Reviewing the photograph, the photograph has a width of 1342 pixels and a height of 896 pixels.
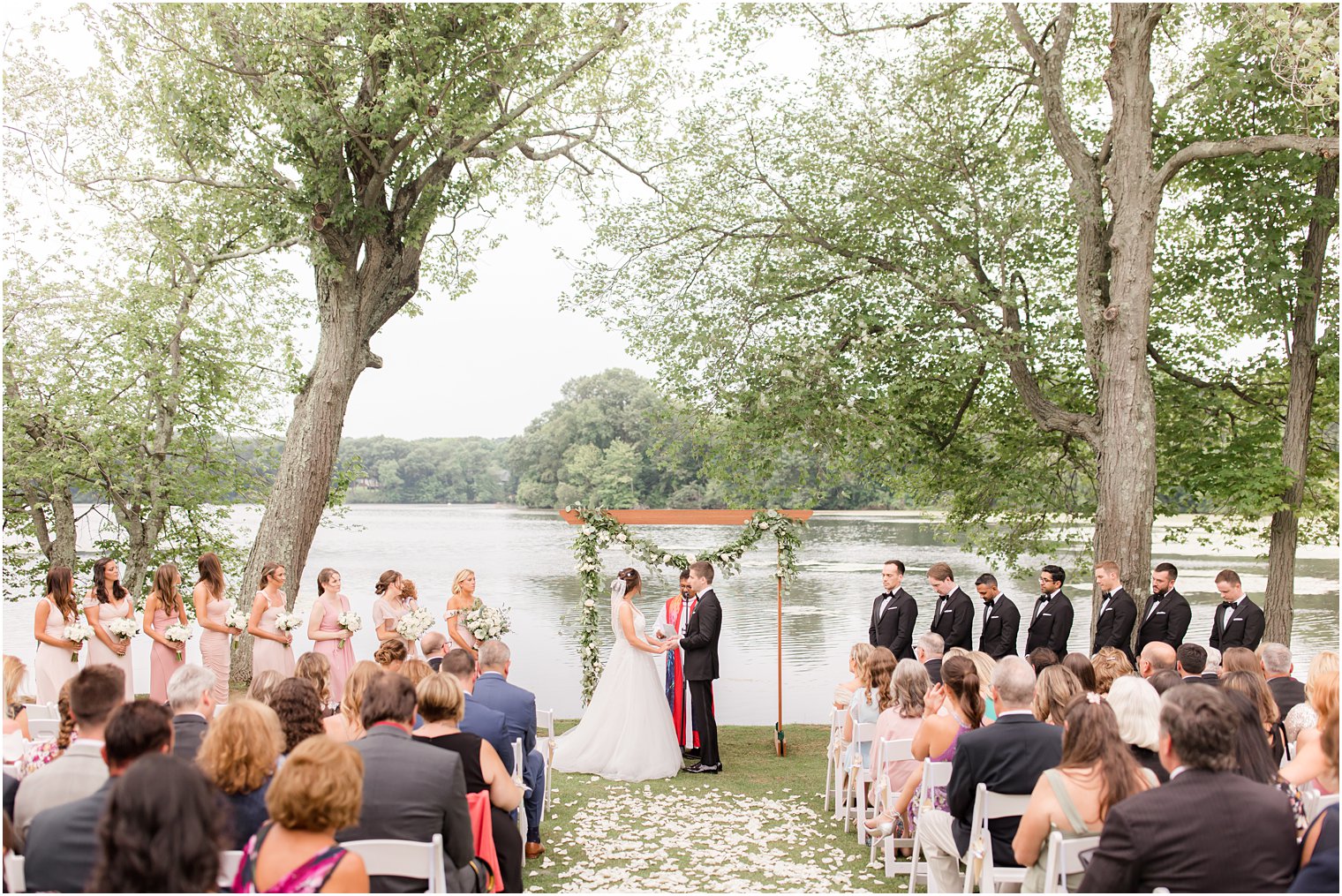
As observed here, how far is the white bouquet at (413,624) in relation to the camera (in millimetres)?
7516

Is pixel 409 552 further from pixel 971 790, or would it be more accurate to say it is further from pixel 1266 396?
pixel 971 790

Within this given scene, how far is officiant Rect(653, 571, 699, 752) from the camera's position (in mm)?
8188

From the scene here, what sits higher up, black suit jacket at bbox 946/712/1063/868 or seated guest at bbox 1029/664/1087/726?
seated guest at bbox 1029/664/1087/726

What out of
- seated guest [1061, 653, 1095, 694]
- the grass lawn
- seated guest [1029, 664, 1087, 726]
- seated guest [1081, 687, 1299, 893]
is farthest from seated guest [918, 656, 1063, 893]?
the grass lawn

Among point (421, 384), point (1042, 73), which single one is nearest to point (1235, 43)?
point (1042, 73)

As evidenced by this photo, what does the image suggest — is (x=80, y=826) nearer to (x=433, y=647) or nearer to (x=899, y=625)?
(x=433, y=647)

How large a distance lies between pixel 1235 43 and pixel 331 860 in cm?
1215

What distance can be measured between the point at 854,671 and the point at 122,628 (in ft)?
17.4

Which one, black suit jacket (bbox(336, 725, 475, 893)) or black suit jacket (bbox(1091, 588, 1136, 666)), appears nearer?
black suit jacket (bbox(336, 725, 475, 893))

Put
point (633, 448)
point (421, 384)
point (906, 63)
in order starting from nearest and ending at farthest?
point (906, 63), point (633, 448), point (421, 384)

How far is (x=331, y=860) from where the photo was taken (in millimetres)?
2652

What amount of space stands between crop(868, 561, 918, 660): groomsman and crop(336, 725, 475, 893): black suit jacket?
532 cm

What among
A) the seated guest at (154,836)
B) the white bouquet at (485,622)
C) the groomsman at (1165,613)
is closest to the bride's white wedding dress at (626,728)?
the white bouquet at (485,622)

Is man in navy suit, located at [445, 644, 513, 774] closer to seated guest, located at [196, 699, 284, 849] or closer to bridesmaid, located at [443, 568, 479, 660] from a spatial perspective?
seated guest, located at [196, 699, 284, 849]
